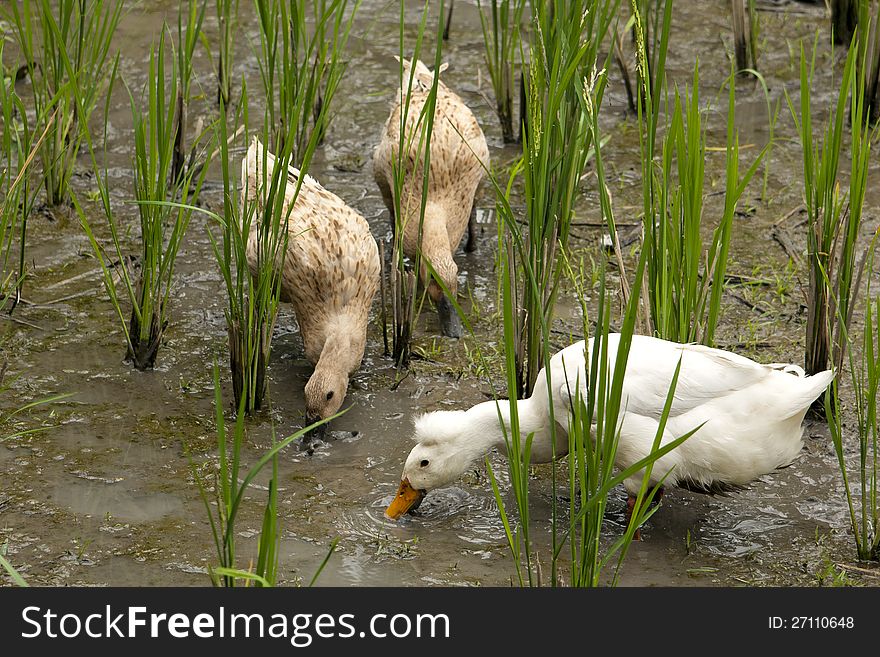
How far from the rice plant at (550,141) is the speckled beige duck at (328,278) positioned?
0.67 metres

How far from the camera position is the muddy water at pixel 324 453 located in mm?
3656

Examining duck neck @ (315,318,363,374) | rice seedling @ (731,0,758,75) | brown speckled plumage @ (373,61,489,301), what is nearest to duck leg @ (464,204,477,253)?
brown speckled plumage @ (373,61,489,301)

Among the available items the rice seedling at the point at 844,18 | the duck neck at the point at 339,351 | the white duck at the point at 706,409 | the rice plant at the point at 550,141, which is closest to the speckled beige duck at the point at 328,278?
the duck neck at the point at 339,351

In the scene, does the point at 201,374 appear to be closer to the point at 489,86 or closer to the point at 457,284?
the point at 457,284

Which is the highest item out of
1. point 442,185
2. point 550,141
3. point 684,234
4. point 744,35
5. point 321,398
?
point 550,141

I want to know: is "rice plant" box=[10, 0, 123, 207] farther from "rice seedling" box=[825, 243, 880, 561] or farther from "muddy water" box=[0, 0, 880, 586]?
"rice seedling" box=[825, 243, 880, 561]

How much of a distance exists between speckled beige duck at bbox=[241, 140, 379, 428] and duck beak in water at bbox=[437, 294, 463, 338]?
295mm

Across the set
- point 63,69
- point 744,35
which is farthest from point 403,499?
point 744,35

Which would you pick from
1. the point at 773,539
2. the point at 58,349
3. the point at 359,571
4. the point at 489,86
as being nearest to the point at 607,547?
the point at 773,539

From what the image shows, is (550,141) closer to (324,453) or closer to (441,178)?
(324,453)

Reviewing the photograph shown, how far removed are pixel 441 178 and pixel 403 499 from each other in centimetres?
187

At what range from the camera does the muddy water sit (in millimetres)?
3656

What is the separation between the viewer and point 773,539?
378 centimetres

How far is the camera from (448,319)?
16.2ft
